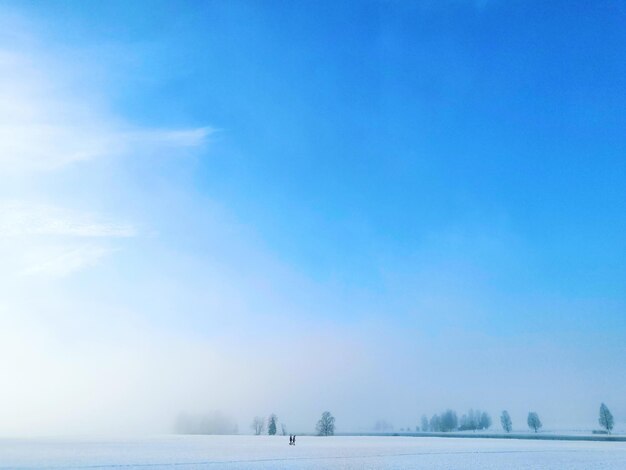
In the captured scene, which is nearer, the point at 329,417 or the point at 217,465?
the point at 217,465

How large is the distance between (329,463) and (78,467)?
66.9ft

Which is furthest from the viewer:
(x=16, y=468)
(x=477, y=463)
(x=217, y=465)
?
(x=477, y=463)

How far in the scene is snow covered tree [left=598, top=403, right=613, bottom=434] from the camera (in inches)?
7436

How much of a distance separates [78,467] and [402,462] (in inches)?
1072

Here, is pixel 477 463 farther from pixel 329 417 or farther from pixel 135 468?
pixel 329 417

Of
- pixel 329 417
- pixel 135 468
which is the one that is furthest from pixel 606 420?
pixel 135 468

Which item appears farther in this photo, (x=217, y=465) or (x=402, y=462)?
(x=402, y=462)

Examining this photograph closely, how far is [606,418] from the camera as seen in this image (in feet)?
625

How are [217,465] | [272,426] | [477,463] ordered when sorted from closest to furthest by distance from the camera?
1. [217,465]
2. [477,463]
3. [272,426]

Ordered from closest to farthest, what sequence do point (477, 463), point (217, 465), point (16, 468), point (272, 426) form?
point (16, 468)
point (217, 465)
point (477, 463)
point (272, 426)

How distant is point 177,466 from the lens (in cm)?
4078

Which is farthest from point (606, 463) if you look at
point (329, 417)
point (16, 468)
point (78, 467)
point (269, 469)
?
point (329, 417)

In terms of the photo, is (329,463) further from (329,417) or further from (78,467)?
(329,417)

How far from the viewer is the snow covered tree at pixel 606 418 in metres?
189
